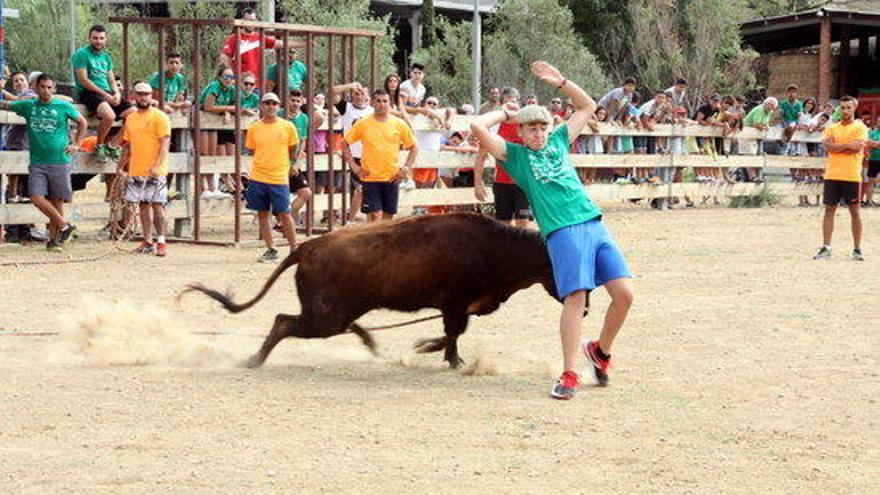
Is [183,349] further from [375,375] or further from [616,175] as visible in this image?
[616,175]

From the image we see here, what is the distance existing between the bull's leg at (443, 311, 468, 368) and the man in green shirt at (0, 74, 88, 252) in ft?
25.2

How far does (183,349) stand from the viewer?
9.48m

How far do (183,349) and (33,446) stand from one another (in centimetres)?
280

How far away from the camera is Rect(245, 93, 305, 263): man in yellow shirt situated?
15172mm

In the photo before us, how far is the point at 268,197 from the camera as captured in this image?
1530 centimetres

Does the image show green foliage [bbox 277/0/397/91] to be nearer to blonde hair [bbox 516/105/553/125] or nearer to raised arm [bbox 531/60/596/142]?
raised arm [bbox 531/60/596/142]

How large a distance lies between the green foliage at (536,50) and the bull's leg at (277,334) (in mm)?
27781

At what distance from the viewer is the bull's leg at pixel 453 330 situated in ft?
28.9

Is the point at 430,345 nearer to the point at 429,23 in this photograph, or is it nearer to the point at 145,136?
the point at 145,136

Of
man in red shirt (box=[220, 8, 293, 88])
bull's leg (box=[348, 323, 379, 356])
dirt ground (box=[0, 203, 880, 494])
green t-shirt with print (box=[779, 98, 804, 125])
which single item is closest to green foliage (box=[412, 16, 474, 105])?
A: green t-shirt with print (box=[779, 98, 804, 125])

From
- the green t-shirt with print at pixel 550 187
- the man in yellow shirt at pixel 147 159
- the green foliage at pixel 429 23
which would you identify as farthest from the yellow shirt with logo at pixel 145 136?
the green foliage at pixel 429 23

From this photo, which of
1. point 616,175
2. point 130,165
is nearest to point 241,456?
point 130,165

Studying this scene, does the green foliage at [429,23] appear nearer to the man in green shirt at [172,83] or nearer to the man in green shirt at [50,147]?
the man in green shirt at [172,83]

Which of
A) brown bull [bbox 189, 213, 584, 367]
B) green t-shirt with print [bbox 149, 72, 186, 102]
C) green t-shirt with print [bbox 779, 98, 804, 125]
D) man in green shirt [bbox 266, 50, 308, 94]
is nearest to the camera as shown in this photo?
brown bull [bbox 189, 213, 584, 367]
